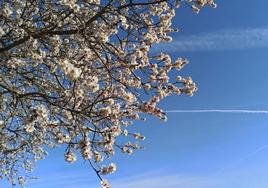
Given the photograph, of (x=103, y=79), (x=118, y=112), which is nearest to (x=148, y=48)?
(x=103, y=79)

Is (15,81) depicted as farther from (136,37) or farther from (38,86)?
(136,37)

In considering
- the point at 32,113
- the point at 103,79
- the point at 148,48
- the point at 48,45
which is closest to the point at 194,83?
the point at 148,48

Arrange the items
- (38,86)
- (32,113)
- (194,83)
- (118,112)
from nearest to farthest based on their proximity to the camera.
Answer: (32,113)
(118,112)
(194,83)
(38,86)

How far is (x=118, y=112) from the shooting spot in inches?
450

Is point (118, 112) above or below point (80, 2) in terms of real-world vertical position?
below

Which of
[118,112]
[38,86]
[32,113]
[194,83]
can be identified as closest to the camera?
[32,113]

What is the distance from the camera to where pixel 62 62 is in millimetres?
9195

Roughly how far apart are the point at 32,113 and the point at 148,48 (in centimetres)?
460

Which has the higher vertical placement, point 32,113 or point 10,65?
point 10,65

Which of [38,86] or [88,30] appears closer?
[88,30]

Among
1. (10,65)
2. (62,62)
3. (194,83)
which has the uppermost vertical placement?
(10,65)

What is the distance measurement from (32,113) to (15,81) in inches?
149

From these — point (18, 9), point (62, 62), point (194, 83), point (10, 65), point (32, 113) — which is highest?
point (18, 9)

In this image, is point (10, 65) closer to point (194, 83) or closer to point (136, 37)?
point (136, 37)
